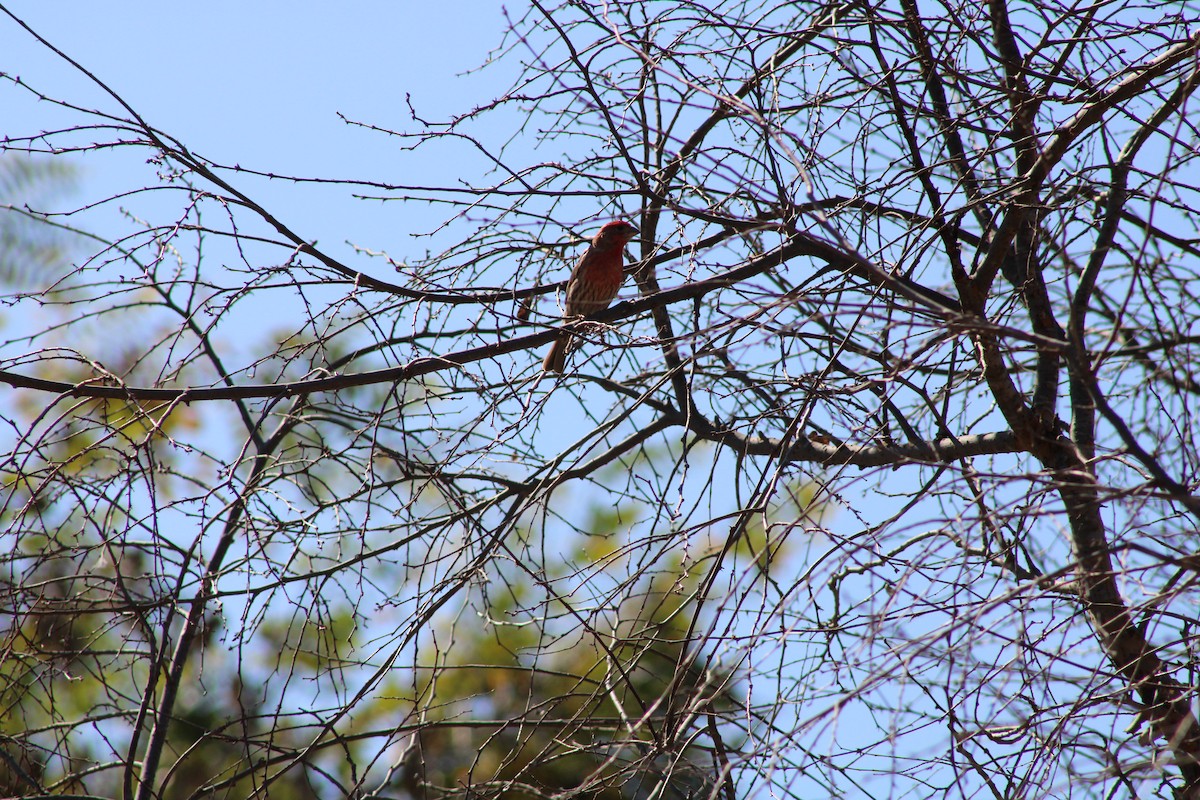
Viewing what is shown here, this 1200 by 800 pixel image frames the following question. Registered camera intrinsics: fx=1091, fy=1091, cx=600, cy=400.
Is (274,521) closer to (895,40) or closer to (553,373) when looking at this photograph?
(553,373)

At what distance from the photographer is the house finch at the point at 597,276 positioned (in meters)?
5.48

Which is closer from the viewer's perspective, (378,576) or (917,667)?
(917,667)

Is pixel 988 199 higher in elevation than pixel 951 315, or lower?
higher

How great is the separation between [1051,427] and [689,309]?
179 cm

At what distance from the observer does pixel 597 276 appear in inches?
227

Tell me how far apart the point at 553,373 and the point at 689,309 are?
1.68 metres

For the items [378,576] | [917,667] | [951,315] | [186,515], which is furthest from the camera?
[378,576]

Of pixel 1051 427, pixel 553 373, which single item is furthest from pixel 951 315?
pixel 1051 427

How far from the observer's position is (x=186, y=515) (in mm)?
4051

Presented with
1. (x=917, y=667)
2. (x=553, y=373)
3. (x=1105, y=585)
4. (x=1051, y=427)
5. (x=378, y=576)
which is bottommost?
(x=917, y=667)

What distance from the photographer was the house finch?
5.48m

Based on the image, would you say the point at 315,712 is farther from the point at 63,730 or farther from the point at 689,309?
the point at 689,309

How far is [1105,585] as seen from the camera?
4.14 meters

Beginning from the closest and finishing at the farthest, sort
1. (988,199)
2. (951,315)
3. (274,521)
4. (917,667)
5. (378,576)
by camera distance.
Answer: (951,315) → (917,667) → (988,199) → (274,521) → (378,576)
